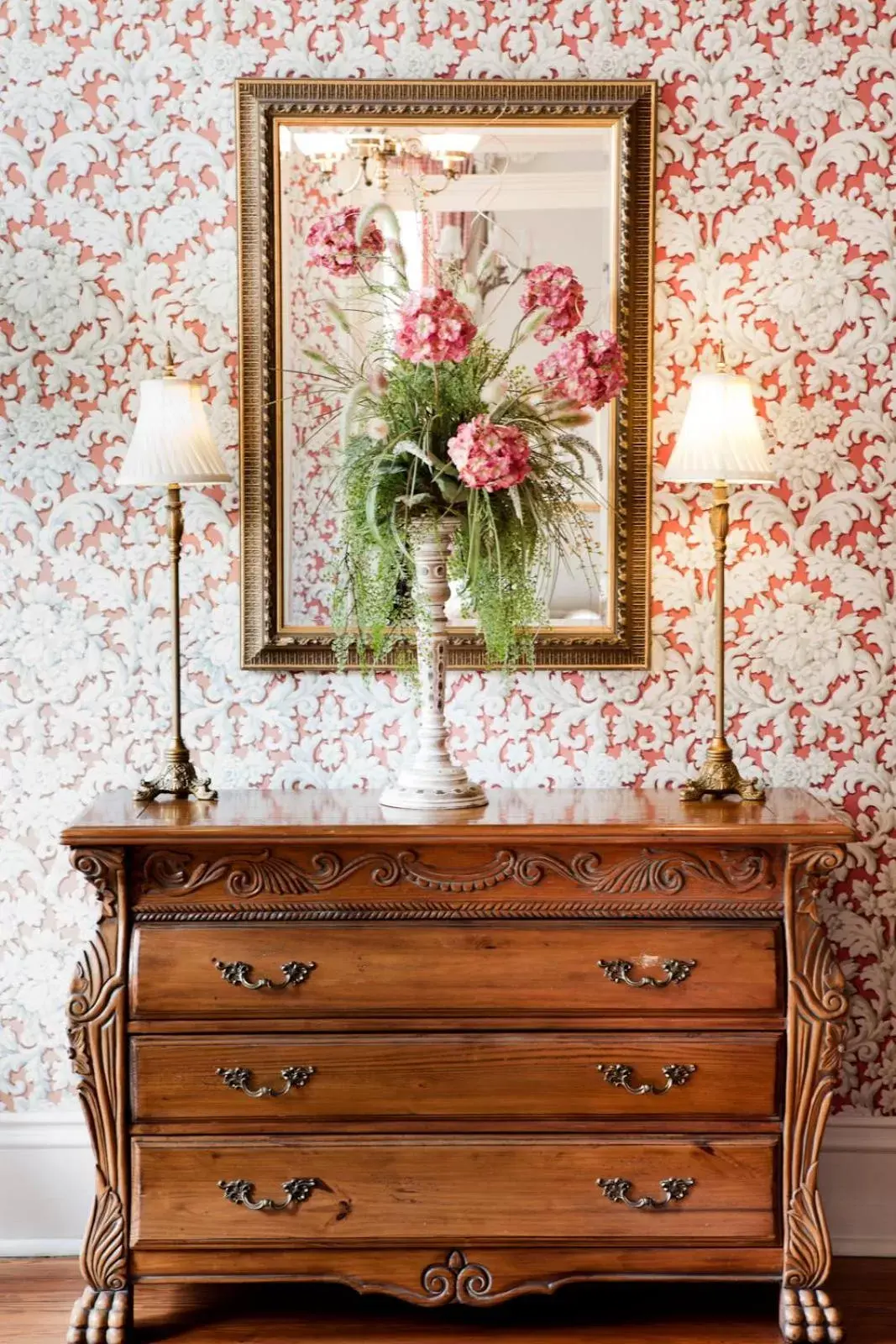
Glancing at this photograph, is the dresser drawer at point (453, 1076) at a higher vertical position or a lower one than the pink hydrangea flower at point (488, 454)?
lower

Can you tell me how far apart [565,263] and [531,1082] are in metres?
1.64

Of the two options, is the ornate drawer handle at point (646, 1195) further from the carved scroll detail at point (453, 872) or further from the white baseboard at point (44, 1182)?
the white baseboard at point (44, 1182)

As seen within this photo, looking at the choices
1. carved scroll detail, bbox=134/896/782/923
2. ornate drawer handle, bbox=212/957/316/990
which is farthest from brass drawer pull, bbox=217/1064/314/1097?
carved scroll detail, bbox=134/896/782/923

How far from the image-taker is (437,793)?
2562 millimetres

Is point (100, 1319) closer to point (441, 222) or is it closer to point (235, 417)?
point (235, 417)

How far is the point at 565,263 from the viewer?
112 inches

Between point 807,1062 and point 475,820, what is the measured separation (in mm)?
741

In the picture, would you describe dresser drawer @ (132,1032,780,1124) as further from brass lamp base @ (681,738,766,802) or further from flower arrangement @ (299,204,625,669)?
flower arrangement @ (299,204,625,669)

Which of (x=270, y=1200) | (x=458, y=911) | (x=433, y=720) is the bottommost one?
(x=270, y=1200)

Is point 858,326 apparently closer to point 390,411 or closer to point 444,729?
point 390,411

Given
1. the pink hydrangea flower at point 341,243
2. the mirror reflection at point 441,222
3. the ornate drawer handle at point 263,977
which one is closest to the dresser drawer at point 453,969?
the ornate drawer handle at point 263,977

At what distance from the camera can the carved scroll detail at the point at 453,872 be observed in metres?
2.46

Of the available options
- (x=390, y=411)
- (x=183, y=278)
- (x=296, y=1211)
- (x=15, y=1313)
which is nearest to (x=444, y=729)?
(x=390, y=411)

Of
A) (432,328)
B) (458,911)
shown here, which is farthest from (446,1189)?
(432,328)
